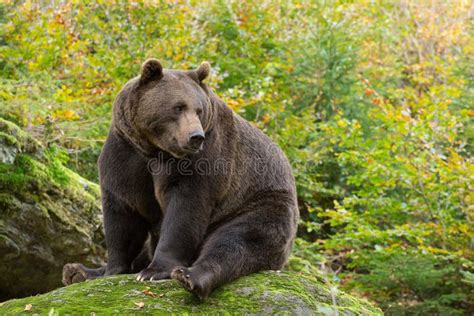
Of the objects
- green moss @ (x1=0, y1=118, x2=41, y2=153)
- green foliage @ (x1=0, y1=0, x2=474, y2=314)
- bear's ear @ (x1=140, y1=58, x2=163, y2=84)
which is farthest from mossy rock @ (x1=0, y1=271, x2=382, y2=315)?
green foliage @ (x1=0, y1=0, x2=474, y2=314)

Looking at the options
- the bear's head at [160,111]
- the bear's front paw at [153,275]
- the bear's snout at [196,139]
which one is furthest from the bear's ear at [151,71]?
the bear's front paw at [153,275]

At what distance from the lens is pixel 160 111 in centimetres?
485

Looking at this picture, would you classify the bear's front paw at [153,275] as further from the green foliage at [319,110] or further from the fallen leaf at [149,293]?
the green foliage at [319,110]

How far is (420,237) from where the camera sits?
9.58m

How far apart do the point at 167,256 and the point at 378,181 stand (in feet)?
20.3

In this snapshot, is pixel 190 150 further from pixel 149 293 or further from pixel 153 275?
pixel 149 293

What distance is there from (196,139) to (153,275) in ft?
3.24

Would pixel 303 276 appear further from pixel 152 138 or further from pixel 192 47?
pixel 192 47

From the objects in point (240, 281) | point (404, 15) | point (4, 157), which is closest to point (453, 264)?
point (240, 281)

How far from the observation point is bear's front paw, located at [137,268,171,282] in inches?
176

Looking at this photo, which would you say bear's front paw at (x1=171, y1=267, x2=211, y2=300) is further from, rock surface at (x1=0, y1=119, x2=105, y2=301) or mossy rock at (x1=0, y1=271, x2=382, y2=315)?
rock surface at (x1=0, y1=119, x2=105, y2=301)

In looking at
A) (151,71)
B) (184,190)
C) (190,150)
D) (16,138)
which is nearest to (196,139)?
(190,150)

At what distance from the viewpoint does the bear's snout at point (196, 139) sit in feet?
14.9

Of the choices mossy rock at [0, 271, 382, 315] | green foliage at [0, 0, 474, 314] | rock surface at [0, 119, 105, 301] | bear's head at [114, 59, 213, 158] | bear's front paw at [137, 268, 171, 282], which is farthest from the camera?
green foliage at [0, 0, 474, 314]
